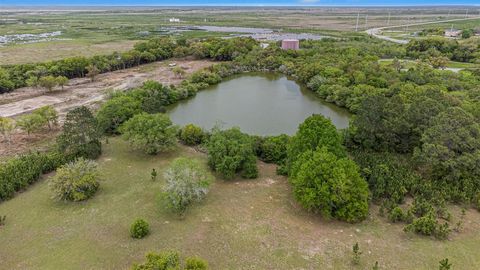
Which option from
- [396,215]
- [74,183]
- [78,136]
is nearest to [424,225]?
[396,215]

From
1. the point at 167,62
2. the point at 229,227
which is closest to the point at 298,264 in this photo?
the point at 229,227

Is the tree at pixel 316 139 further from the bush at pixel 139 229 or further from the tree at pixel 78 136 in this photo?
the tree at pixel 78 136

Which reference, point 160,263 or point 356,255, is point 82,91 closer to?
point 160,263

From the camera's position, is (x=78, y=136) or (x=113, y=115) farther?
(x=113, y=115)

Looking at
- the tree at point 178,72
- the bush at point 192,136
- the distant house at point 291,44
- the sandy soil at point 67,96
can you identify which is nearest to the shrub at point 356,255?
the bush at point 192,136

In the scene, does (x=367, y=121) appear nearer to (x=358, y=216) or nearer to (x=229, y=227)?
(x=358, y=216)

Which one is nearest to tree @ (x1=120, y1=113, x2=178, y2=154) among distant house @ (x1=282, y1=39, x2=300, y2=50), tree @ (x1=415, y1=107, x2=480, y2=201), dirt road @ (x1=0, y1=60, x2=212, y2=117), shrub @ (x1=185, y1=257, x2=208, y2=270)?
shrub @ (x1=185, y1=257, x2=208, y2=270)
